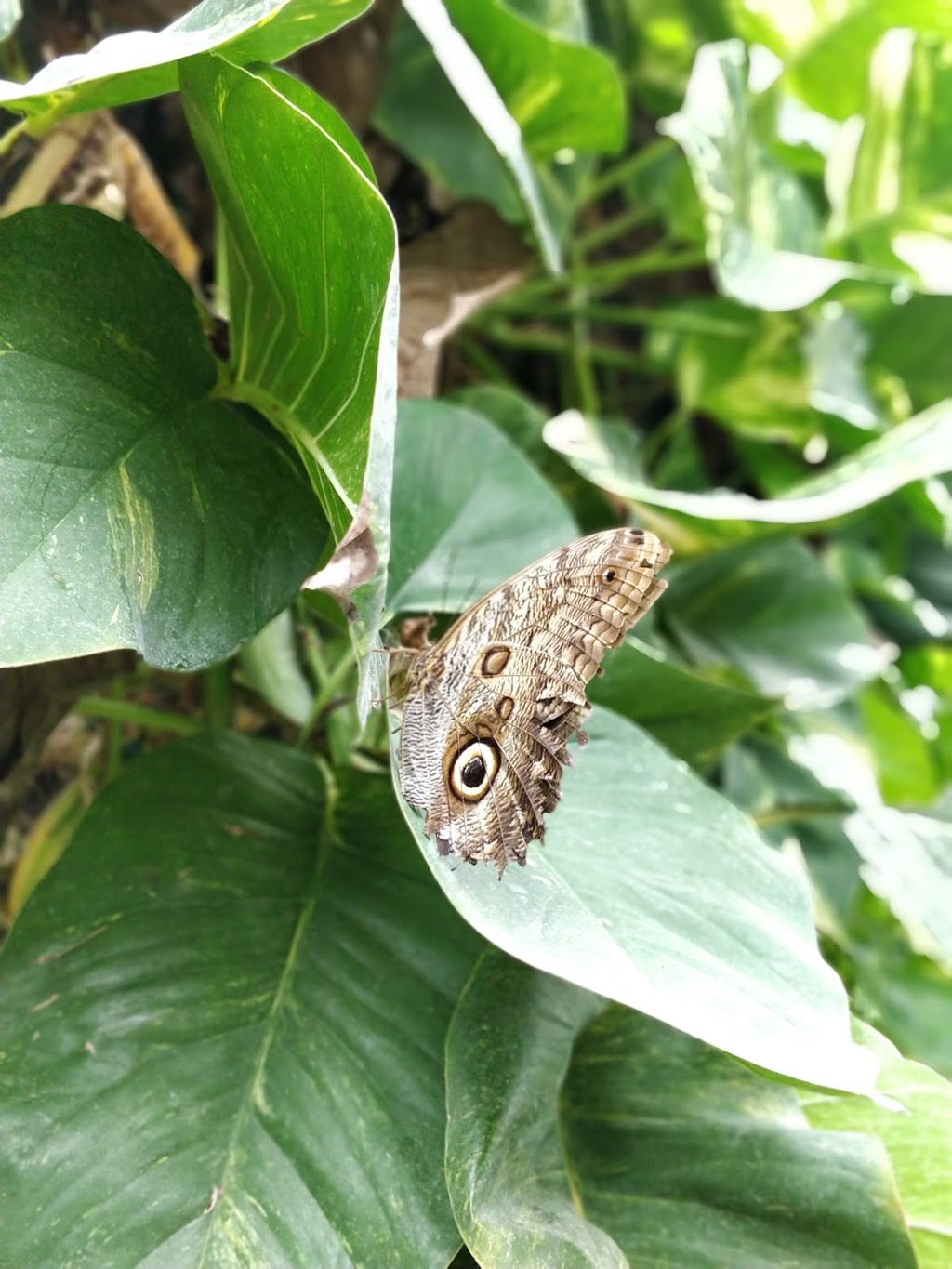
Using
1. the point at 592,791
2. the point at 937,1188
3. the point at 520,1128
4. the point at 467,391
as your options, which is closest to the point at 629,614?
the point at 592,791

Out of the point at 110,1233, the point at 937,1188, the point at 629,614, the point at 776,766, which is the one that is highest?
the point at 629,614

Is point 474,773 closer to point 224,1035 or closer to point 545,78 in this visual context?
point 224,1035

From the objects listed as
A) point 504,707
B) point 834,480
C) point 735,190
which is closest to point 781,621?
point 834,480

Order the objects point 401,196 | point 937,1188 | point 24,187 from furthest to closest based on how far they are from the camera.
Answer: point 401,196 → point 24,187 → point 937,1188

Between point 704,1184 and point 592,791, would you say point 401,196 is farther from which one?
point 704,1184

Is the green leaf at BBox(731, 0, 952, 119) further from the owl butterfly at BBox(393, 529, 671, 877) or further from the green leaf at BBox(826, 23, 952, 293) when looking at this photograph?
the owl butterfly at BBox(393, 529, 671, 877)

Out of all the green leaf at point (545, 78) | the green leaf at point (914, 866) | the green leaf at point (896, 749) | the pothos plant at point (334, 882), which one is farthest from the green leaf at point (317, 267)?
the green leaf at point (896, 749)

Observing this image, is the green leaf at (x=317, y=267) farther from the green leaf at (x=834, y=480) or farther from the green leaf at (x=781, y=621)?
the green leaf at (x=781, y=621)
